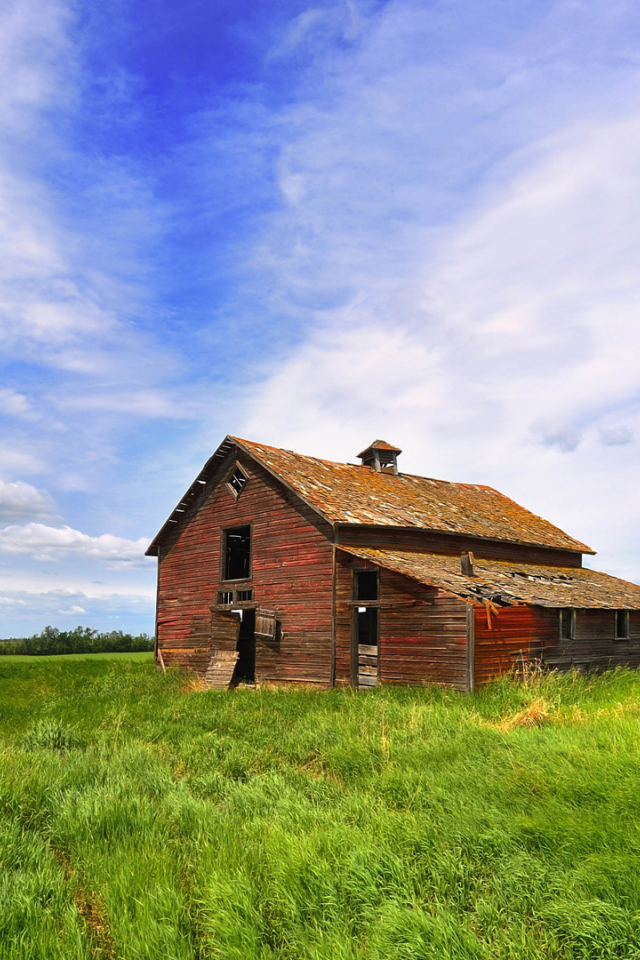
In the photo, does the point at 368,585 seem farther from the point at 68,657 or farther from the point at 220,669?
the point at 68,657

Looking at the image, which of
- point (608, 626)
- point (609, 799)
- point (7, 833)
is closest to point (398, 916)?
point (609, 799)

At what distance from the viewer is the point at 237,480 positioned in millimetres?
25312

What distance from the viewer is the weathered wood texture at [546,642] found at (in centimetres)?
1725

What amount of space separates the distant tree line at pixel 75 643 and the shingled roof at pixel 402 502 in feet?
100.0

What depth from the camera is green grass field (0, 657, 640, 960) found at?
186 inches

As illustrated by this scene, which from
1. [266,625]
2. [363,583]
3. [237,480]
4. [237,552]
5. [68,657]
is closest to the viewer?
[266,625]

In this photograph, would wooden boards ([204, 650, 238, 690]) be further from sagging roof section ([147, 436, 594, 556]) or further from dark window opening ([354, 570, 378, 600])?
sagging roof section ([147, 436, 594, 556])

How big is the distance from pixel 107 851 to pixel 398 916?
2996 mm

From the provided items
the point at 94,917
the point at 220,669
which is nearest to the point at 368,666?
the point at 220,669

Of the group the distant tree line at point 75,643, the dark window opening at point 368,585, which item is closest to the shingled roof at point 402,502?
the dark window opening at point 368,585

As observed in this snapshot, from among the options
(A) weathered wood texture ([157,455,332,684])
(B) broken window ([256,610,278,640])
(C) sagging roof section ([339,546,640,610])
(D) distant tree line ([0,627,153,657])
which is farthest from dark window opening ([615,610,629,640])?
(D) distant tree line ([0,627,153,657])

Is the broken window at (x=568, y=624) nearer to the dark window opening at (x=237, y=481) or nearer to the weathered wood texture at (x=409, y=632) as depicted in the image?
the weathered wood texture at (x=409, y=632)

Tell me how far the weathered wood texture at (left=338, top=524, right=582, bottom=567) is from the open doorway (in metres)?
7.73

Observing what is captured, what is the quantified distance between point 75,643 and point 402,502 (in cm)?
3505
